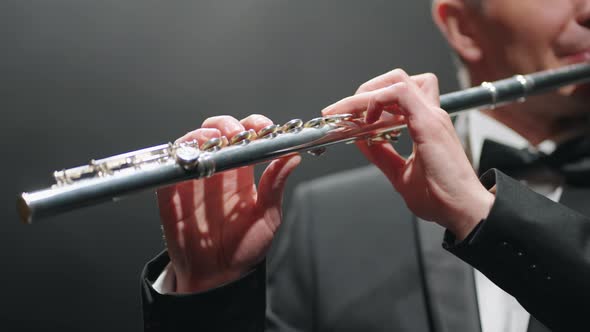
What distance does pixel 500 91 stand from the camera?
3.50 feet

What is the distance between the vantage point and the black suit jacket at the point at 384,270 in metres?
0.84

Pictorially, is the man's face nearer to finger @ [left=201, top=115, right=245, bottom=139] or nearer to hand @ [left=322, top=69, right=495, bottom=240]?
hand @ [left=322, top=69, right=495, bottom=240]

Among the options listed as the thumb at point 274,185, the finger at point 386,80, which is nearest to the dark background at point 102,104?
the thumb at point 274,185

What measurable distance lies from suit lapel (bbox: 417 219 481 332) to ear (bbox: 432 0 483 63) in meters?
0.41

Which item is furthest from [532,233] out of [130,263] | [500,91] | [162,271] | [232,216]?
[130,263]

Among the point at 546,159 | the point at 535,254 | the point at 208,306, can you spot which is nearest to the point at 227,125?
the point at 208,306

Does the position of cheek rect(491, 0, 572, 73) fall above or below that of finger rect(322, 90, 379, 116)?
above

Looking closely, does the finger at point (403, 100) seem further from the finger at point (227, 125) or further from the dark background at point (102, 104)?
the dark background at point (102, 104)

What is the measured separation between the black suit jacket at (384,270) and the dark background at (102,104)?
0.19 metres

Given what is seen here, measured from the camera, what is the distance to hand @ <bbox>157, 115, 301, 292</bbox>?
3.13 ft

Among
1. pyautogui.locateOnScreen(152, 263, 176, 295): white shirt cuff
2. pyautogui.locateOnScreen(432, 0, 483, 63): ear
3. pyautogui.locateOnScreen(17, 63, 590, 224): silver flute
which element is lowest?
pyautogui.locateOnScreen(152, 263, 176, 295): white shirt cuff

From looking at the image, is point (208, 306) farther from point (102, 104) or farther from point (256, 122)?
point (102, 104)

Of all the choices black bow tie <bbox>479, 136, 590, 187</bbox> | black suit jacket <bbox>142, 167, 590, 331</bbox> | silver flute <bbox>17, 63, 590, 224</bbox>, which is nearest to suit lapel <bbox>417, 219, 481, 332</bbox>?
black suit jacket <bbox>142, 167, 590, 331</bbox>

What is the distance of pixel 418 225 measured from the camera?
4.06 ft
